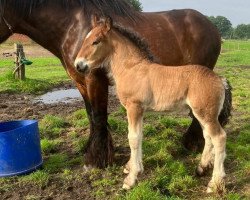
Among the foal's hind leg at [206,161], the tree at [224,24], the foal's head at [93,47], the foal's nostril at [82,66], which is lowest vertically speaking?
the foal's hind leg at [206,161]

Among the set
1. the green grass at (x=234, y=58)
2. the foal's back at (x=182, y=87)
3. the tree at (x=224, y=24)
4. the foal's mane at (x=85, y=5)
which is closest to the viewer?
the foal's back at (x=182, y=87)

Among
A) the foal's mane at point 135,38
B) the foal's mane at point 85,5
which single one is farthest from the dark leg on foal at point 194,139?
the foal's mane at point 85,5

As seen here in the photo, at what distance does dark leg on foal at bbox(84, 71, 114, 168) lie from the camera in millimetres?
4844

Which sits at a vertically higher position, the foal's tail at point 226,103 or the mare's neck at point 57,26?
the mare's neck at point 57,26

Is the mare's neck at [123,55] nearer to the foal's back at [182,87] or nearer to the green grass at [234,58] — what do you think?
the foal's back at [182,87]

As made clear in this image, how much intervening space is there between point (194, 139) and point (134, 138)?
169cm

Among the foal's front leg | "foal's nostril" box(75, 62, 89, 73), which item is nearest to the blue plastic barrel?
"foal's nostril" box(75, 62, 89, 73)

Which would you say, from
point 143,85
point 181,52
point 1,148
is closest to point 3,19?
point 1,148

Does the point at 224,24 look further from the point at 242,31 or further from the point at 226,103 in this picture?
the point at 226,103

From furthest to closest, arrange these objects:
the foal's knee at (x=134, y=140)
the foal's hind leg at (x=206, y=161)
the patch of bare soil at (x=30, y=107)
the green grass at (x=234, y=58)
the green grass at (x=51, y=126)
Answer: the green grass at (x=234, y=58)
the patch of bare soil at (x=30, y=107)
the green grass at (x=51, y=126)
the foal's hind leg at (x=206, y=161)
the foal's knee at (x=134, y=140)

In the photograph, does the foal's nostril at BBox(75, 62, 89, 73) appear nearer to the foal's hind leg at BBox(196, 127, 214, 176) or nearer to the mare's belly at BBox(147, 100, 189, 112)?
Result: the mare's belly at BBox(147, 100, 189, 112)

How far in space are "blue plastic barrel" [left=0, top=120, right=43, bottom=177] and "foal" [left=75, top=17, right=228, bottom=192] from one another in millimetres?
1351

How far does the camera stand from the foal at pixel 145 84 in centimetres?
401

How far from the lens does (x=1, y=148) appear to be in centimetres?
482
